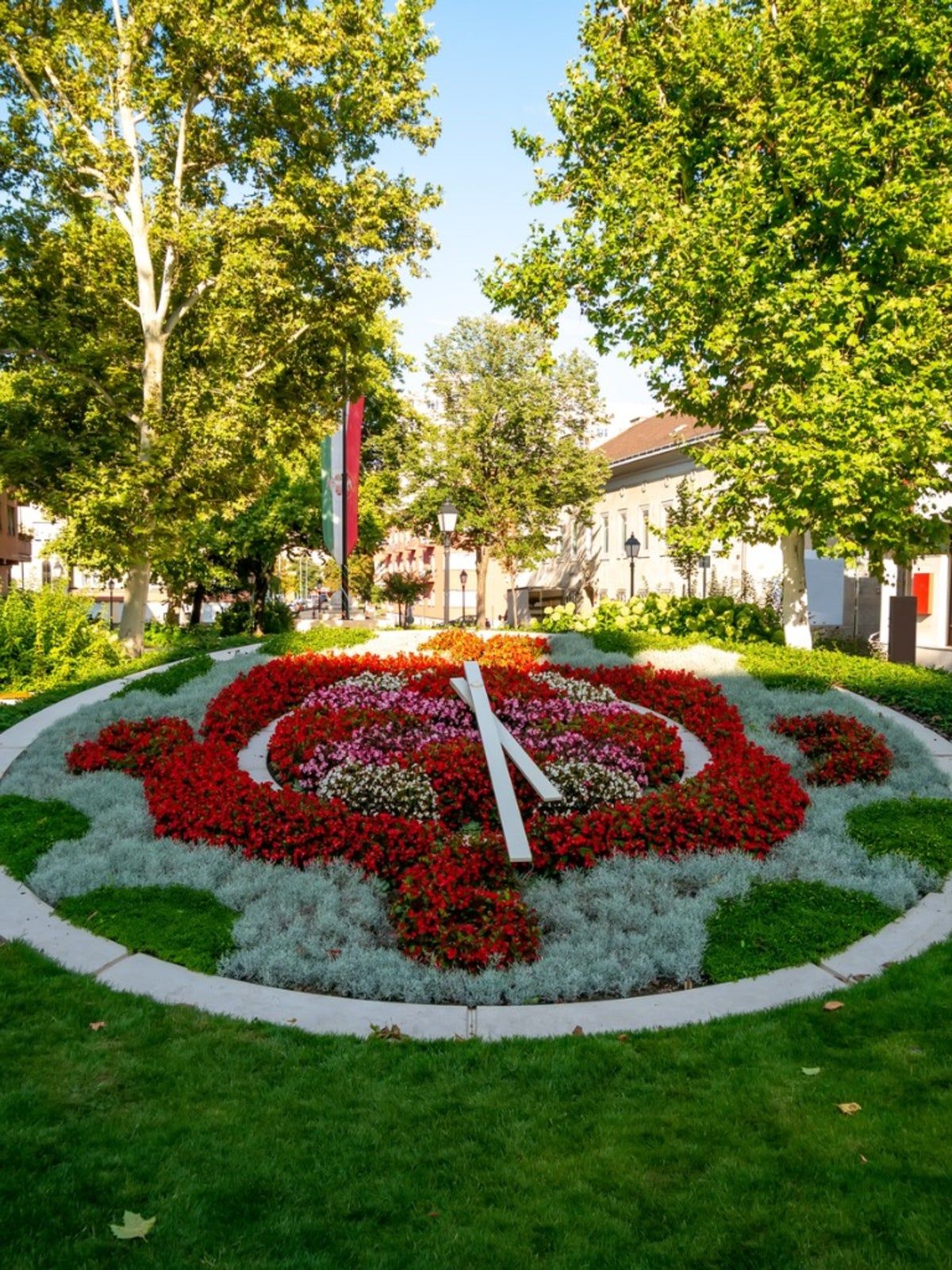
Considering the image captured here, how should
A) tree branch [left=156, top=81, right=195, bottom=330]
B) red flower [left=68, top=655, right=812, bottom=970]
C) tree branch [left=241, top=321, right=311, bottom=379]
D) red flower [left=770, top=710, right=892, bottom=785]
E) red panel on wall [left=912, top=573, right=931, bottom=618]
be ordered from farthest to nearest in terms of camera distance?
red panel on wall [left=912, top=573, right=931, bottom=618]
tree branch [left=241, top=321, right=311, bottom=379]
tree branch [left=156, top=81, right=195, bottom=330]
red flower [left=770, top=710, right=892, bottom=785]
red flower [left=68, top=655, right=812, bottom=970]

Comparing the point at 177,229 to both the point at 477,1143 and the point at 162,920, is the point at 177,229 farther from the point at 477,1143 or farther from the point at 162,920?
the point at 477,1143

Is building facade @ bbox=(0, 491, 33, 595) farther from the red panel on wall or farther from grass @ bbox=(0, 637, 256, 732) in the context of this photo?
the red panel on wall

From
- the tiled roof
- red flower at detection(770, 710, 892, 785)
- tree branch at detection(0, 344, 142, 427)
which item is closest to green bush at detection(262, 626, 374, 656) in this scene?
red flower at detection(770, 710, 892, 785)

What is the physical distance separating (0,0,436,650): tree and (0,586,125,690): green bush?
3522 mm

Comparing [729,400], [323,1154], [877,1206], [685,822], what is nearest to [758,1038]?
[877,1206]

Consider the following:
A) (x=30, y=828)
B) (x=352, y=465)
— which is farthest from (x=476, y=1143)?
(x=352, y=465)

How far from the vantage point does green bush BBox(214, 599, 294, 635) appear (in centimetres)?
3070

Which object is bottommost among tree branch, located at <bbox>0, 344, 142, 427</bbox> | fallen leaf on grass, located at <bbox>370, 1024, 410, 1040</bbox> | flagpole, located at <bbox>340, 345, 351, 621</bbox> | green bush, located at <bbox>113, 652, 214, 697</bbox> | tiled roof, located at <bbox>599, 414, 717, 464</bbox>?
fallen leaf on grass, located at <bbox>370, 1024, 410, 1040</bbox>

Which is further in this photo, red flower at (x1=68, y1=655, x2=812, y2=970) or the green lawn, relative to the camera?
red flower at (x1=68, y1=655, x2=812, y2=970)

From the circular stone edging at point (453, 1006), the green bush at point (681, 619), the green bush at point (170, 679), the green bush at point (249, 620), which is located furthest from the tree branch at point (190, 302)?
the circular stone edging at point (453, 1006)

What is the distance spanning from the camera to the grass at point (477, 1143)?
2.88 metres

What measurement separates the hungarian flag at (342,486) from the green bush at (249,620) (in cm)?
1037

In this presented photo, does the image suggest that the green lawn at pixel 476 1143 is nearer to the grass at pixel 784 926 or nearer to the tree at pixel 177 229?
the grass at pixel 784 926

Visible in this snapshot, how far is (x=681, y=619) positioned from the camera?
1942cm
